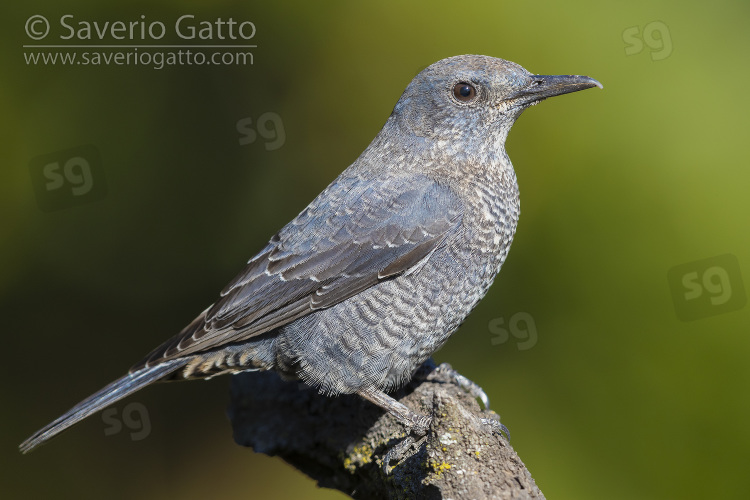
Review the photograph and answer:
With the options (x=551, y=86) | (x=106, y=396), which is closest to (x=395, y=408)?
(x=106, y=396)

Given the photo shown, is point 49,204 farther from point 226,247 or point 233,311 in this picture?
point 233,311

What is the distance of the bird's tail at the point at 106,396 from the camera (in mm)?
3654

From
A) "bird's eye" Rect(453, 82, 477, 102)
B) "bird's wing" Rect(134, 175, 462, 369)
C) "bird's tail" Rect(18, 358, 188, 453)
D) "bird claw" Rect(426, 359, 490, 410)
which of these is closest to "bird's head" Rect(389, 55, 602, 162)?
"bird's eye" Rect(453, 82, 477, 102)

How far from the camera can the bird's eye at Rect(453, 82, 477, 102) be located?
3.83 meters

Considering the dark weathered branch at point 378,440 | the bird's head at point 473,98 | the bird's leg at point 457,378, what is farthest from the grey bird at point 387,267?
the bird's leg at point 457,378

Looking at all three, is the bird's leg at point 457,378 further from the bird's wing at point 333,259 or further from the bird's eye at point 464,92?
the bird's eye at point 464,92

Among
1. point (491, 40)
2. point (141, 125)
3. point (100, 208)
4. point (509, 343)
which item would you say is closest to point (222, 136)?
point (141, 125)

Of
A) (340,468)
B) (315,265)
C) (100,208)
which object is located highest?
(100,208)

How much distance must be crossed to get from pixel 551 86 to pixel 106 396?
2480 mm

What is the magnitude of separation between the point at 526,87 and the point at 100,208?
2.59m

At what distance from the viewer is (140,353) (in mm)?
4895

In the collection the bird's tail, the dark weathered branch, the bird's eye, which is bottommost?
the dark weathered branch

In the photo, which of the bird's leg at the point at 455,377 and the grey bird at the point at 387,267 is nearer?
the grey bird at the point at 387,267

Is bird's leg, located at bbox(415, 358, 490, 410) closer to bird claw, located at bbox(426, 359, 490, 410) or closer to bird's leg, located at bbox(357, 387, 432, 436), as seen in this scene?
bird claw, located at bbox(426, 359, 490, 410)
